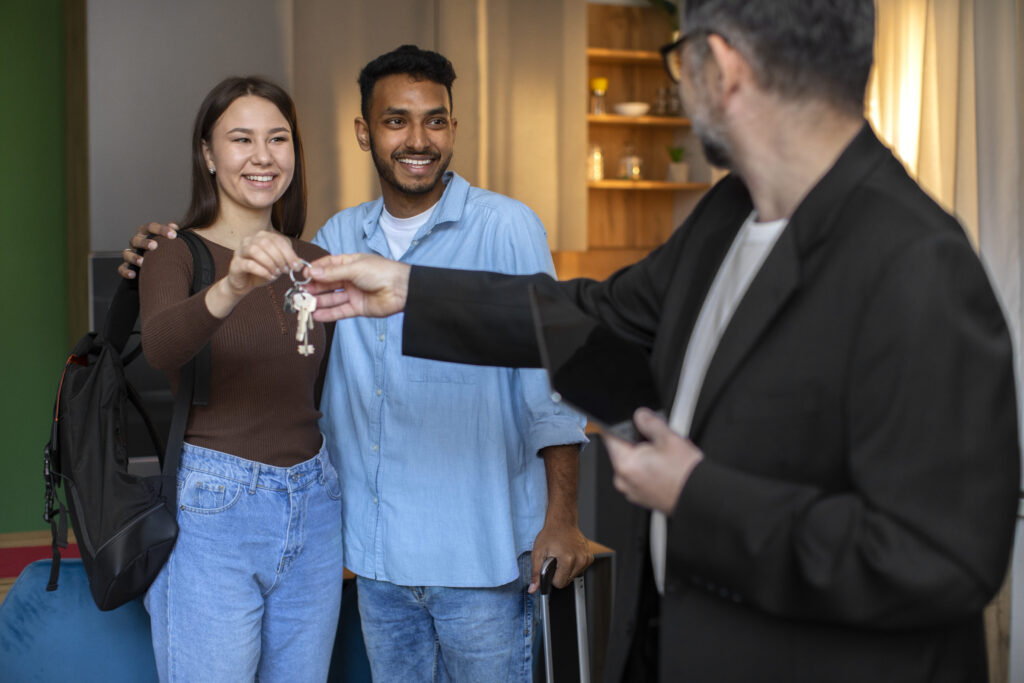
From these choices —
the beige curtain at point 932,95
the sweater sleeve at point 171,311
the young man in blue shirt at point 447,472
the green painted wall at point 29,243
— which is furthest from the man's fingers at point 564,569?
the green painted wall at point 29,243

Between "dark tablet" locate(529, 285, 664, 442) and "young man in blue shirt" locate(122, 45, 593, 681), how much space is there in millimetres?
647

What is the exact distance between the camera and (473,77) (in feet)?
14.2

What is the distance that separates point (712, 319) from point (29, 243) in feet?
12.5

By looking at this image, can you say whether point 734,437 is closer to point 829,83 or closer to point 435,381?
point 829,83

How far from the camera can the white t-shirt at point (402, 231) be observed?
1.87m

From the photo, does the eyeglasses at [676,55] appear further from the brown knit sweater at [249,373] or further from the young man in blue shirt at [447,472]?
the brown knit sweater at [249,373]

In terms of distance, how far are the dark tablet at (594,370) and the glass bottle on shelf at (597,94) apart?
15.6 feet

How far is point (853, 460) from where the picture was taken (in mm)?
882

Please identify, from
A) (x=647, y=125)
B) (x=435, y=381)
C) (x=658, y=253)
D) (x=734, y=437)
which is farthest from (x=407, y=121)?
(x=647, y=125)

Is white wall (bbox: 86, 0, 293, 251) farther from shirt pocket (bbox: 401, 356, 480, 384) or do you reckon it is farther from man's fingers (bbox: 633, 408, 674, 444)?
man's fingers (bbox: 633, 408, 674, 444)

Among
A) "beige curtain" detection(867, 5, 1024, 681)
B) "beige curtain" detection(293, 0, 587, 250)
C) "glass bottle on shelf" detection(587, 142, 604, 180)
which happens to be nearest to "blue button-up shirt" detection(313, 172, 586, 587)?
"beige curtain" detection(867, 5, 1024, 681)

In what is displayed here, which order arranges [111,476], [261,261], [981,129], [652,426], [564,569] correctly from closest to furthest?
[652,426] → [261,261] → [111,476] → [564,569] → [981,129]

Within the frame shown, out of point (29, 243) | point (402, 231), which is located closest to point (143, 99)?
point (29, 243)

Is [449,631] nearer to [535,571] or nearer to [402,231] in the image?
[535,571]
